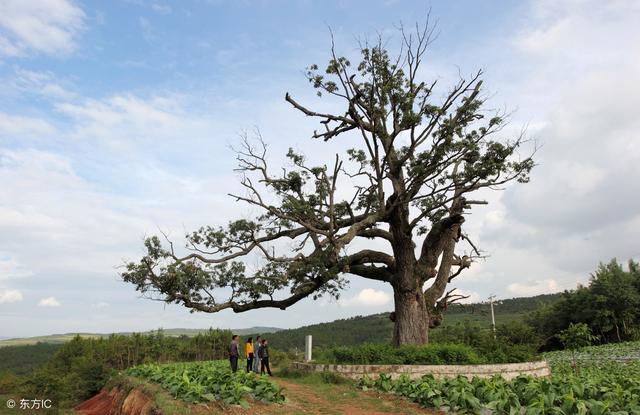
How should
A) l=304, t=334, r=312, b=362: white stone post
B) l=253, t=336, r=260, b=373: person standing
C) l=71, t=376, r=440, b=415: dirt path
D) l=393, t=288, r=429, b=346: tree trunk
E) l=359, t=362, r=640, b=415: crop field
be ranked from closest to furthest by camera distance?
l=359, t=362, r=640, b=415: crop field < l=71, t=376, r=440, b=415: dirt path < l=253, t=336, r=260, b=373: person standing < l=393, t=288, r=429, b=346: tree trunk < l=304, t=334, r=312, b=362: white stone post

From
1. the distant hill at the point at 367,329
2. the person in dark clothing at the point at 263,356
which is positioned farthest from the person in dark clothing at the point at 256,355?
the distant hill at the point at 367,329

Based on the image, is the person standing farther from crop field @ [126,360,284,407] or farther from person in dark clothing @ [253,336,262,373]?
crop field @ [126,360,284,407]

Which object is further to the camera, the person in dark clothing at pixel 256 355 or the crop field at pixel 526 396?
the person in dark clothing at pixel 256 355

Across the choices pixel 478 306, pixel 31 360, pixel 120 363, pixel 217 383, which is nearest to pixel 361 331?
pixel 120 363

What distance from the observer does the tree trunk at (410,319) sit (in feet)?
62.4

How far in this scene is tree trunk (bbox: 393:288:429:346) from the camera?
1902cm

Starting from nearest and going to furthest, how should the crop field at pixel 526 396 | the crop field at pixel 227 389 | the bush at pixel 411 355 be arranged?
the crop field at pixel 526 396 → the crop field at pixel 227 389 → the bush at pixel 411 355

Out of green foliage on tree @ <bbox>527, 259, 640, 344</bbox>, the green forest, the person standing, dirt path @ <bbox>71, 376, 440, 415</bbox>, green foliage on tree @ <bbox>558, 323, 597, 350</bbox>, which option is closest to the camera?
dirt path @ <bbox>71, 376, 440, 415</bbox>

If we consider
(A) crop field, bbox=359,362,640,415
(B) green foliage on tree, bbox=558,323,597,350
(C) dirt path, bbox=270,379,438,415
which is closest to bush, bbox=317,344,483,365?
(C) dirt path, bbox=270,379,438,415

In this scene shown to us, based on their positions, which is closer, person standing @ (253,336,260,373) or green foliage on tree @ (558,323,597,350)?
person standing @ (253,336,260,373)

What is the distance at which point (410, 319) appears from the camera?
19250 millimetres

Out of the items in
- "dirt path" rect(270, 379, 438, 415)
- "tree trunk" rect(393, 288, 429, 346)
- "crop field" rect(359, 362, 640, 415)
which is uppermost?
"tree trunk" rect(393, 288, 429, 346)

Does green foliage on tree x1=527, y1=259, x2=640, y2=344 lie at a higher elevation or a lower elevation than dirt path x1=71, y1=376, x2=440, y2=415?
higher

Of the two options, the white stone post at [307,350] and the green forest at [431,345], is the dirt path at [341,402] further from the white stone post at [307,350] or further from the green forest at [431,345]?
the white stone post at [307,350]
